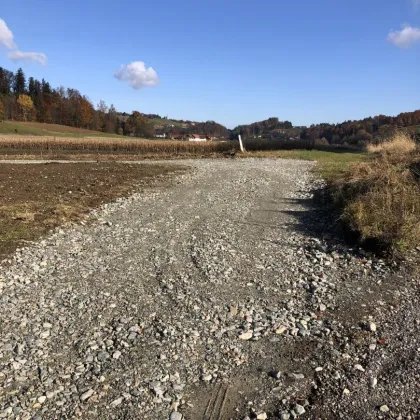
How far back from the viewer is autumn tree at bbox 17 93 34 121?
12325cm

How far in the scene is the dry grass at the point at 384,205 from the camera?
7.42 m

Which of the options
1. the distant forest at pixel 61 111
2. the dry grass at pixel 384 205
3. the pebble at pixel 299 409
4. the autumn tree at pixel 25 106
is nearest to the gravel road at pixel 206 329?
the pebble at pixel 299 409

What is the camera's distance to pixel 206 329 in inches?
197

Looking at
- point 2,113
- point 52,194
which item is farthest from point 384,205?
point 2,113

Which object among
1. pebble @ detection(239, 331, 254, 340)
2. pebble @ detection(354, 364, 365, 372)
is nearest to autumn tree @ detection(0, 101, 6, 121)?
pebble @ detection(239, 331, 254, 340)

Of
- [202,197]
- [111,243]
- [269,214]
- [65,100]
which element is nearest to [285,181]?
[202,197]

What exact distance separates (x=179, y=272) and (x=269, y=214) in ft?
16.4

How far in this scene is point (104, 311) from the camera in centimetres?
550

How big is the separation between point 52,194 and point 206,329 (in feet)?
34.7

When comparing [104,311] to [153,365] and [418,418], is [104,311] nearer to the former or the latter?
[153,365]

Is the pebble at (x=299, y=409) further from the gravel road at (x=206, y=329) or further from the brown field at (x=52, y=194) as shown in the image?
the brown field at (x=52, y=194)

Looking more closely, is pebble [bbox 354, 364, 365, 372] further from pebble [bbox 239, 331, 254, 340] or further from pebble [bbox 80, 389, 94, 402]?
pebble [bbox 80, 389, 94, 402]

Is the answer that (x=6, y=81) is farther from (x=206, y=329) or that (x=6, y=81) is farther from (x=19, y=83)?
(x=206, y=329)

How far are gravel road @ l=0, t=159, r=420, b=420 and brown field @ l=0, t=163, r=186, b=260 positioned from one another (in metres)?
0.92
